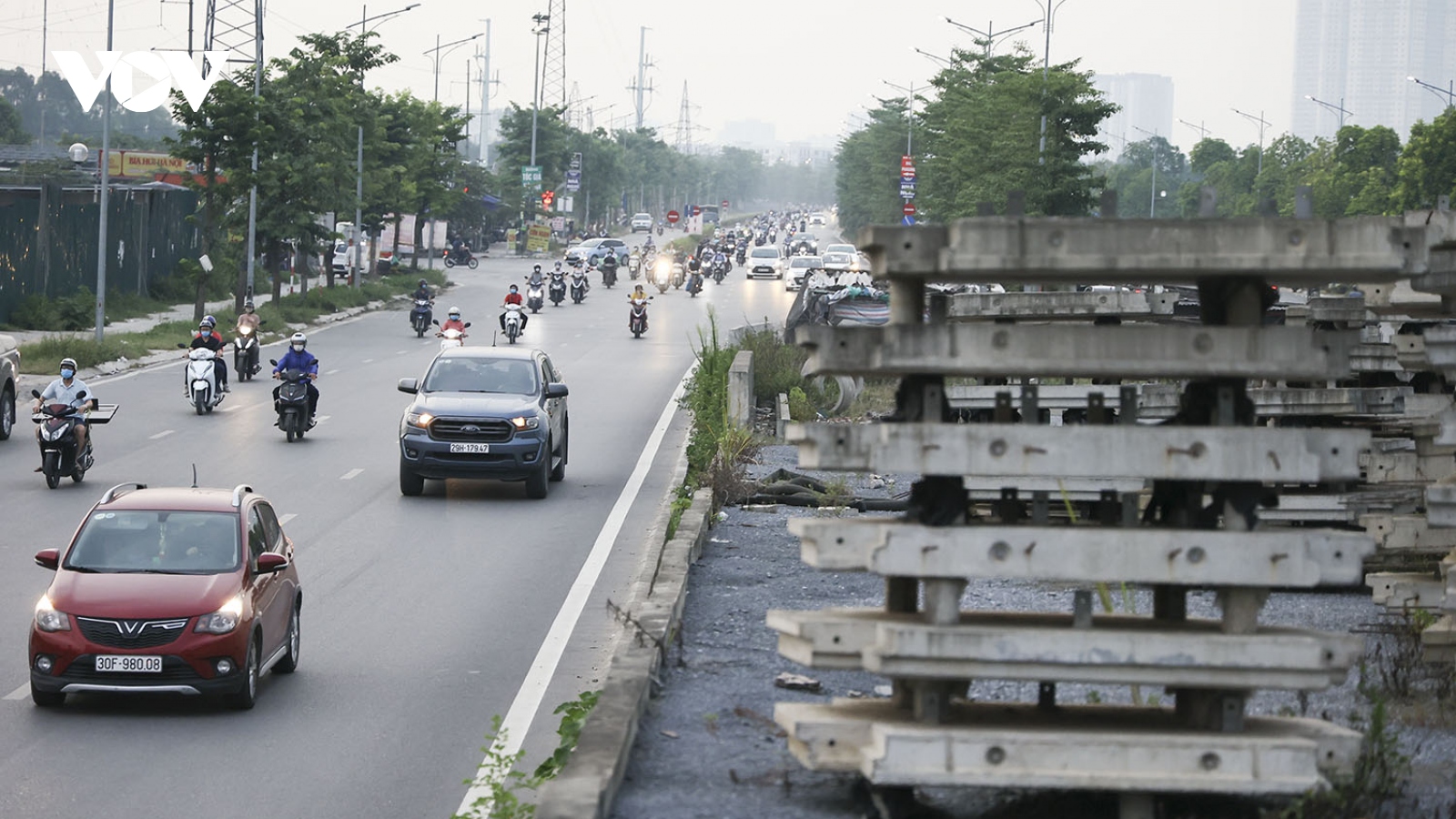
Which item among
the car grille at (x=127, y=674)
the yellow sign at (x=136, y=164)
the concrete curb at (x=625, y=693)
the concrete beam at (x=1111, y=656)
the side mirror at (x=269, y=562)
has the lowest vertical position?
the car grille at (x=127, y=674)

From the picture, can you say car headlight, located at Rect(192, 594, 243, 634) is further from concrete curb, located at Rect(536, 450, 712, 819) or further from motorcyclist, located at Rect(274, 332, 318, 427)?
motorcyclist, located at Rect(274, 332, 318, 427)

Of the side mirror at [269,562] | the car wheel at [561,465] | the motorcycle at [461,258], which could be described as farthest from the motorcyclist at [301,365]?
the motorcycle at [461,258]

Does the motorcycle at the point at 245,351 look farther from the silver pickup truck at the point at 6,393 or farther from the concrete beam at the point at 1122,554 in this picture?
the concrete beam at the point at 1122,554

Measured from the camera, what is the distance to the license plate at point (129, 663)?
39.6ft

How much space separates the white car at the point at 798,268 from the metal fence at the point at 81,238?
24827 mm

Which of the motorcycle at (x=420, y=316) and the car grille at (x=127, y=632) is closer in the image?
the car grille at (x=127, y=632)

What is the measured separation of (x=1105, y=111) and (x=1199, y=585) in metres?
59.6

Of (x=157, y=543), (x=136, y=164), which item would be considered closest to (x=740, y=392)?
(x=157, y=543)

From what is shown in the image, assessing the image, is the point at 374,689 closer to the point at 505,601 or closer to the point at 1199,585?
the point at 505,601

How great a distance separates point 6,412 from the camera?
93.8 feet

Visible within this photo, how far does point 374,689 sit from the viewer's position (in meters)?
13.1

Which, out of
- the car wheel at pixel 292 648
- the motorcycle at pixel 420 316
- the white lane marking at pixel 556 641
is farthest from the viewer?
the motorcycle at pixel 420 316

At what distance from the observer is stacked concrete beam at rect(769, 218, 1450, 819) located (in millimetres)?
7402

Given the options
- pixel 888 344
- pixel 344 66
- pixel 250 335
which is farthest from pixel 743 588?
pixel 344 66
